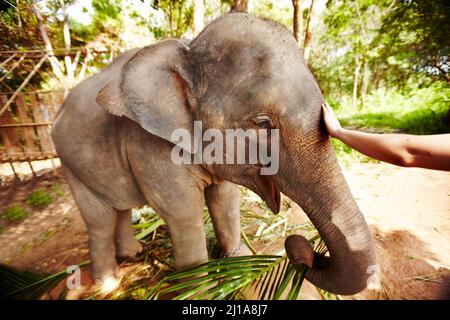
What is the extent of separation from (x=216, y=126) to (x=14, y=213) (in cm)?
366

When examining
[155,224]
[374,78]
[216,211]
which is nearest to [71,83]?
[155,224]

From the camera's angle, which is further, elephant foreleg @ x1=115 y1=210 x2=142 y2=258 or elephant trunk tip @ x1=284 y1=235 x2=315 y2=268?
elephant foreleg @ x1=115 y1=210 x2=142 y2=258

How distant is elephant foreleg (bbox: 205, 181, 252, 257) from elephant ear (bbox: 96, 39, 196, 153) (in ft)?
1.89

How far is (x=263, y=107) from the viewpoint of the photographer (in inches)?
37.7

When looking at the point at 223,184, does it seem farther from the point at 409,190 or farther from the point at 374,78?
the point at 374,78

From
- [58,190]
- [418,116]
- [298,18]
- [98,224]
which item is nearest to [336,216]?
[98,224]

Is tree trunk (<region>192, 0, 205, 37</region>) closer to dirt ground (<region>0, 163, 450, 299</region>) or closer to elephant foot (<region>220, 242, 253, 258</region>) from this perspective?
elephant foot (<region>220, 242, 253, 258</region>)

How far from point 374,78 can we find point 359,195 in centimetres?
1638

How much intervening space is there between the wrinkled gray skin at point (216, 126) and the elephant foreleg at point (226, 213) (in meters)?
0.31

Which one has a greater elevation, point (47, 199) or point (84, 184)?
point (84, 184)

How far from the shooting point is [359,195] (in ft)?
10.6

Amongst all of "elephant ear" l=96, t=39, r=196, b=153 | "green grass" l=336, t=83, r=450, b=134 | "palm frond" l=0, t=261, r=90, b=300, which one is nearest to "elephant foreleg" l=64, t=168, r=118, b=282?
"palm frond" l=0, t=261, r=90, b=300

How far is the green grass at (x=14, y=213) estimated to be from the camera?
327cm

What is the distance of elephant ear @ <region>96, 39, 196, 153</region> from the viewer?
1072 millimetres
